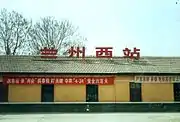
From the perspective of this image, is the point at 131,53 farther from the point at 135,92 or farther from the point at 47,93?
the point at 47,93

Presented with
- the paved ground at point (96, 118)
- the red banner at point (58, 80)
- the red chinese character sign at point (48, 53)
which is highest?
the red chinese character sign at point (48, 53)

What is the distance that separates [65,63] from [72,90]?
112 inches

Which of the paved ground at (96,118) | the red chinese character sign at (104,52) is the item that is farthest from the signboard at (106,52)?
the paved ground at (96,118)

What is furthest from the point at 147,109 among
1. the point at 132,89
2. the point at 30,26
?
the point at 30,26

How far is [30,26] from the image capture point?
44.5 metres

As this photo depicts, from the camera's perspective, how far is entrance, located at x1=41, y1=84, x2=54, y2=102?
29062mm

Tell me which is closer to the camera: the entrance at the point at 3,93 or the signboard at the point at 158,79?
the entrance at the point at 3,93

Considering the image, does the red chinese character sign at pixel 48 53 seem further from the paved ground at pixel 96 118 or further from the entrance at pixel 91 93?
the paved ground at pixel 96 118

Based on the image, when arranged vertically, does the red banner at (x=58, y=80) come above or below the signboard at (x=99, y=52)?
below

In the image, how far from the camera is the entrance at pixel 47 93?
29.1 m

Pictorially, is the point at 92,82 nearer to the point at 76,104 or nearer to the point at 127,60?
the point at 76,104

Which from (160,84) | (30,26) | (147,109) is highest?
(30,26)

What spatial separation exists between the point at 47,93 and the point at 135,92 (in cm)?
669

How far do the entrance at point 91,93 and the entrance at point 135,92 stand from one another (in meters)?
2.68
